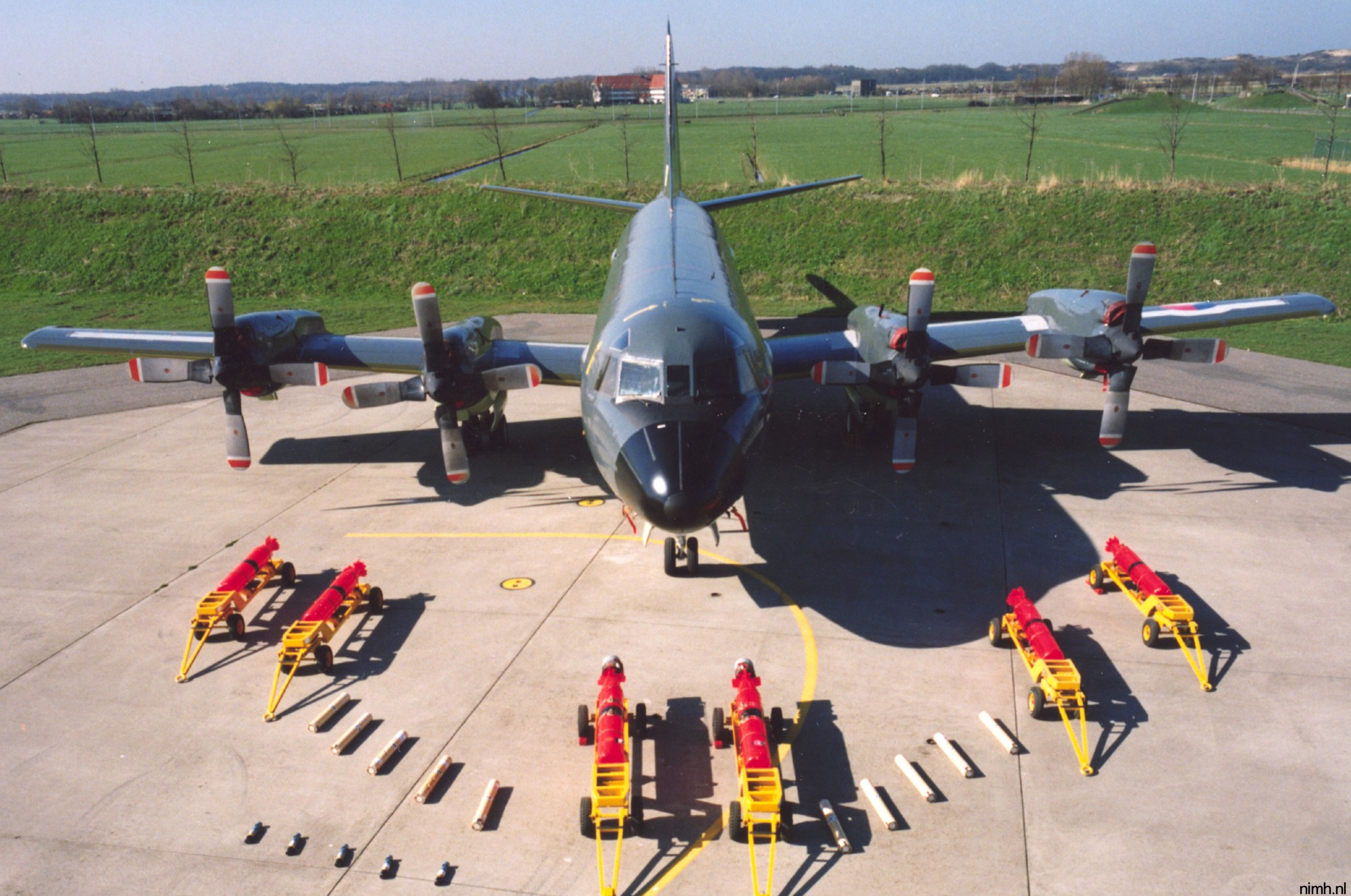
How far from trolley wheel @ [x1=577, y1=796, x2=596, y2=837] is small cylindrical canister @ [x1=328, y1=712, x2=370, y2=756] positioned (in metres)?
3.30

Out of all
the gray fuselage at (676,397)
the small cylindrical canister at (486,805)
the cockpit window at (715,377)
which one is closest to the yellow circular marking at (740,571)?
the small cylindrical canister at (486,805)

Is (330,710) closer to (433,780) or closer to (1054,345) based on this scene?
(433,780)

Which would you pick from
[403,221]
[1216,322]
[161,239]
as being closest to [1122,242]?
[1216,322]

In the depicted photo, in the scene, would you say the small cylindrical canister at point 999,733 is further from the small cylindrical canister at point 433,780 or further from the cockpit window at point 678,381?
the small cylindrical canister at point 433,780

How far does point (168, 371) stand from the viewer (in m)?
17.3

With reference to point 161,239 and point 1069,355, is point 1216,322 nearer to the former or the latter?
point 1069,355

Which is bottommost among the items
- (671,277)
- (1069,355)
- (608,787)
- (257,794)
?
(257,794)

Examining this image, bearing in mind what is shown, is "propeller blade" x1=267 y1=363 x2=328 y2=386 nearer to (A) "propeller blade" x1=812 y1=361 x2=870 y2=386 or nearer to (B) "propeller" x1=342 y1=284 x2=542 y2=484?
(B) "propeller" x1=342 y1=284 x2=542 y2=484

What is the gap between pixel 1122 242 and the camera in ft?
121

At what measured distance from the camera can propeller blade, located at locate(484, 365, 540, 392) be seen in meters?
16.2

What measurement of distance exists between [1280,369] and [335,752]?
2797 centimetres

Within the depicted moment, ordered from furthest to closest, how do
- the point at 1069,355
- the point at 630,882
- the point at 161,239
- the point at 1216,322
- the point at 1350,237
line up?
the point at 161,239 → the point at 1350,237 → the point at 1216,322 → the point at 1069,355 → the point at 630,882

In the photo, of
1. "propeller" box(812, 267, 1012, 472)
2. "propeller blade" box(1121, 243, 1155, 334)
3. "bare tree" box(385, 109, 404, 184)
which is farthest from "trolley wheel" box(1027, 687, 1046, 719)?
"bare tree" box(385, 109, 404, 184)

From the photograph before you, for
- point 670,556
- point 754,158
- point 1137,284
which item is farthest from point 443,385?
point 754,158
